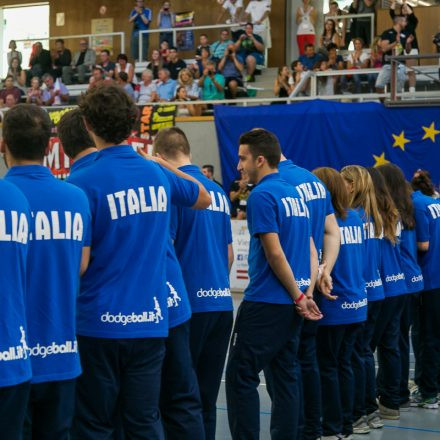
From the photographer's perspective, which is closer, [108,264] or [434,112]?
[108,264]

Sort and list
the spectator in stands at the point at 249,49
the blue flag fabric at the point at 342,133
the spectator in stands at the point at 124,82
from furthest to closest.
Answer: the spectator in stands at the point at 124,82 → the spectator in stands at the point at 249,49 → the blue flag fabric at the point at 342,133

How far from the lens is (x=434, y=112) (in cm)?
1544

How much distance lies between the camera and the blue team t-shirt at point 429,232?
716 centimetres

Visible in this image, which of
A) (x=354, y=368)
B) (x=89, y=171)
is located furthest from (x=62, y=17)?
(x=89, y=171)

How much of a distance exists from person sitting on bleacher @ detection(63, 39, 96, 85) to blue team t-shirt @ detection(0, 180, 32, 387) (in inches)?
756

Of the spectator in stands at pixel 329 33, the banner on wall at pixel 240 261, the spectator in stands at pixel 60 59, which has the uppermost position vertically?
the spectator in stands at pixel 329 33

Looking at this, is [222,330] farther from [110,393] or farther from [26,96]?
[26,96]

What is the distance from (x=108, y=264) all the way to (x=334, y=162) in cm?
1310

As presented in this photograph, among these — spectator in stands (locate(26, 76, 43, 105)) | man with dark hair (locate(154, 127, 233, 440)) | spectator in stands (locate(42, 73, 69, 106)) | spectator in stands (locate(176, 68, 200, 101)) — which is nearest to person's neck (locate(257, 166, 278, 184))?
man with dark hair (locate(154, 127, 233, 440))

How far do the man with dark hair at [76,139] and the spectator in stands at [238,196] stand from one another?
A: 468 inches

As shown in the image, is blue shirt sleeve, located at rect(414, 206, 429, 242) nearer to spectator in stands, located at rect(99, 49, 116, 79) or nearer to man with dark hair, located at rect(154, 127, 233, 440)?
man with dark hair, located at rect(154, 127, 233, 440)

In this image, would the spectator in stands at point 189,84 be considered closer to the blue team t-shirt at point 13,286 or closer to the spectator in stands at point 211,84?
the spectator in stands at point 211,84

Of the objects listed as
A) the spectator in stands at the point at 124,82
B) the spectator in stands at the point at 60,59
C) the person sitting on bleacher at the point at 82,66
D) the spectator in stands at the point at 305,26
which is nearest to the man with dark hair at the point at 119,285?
the spectator in stands at the point at 124,82

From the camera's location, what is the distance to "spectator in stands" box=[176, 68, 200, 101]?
18703mm
